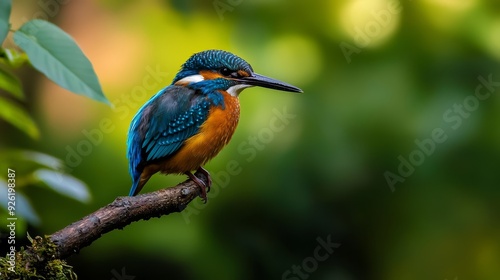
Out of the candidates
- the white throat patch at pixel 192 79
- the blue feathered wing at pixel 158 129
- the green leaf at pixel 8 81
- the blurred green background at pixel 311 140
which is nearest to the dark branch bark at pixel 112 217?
the blue feathered wing at pixel 158 129

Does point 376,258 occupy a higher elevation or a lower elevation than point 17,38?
lower

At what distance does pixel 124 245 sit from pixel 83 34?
3.66 feet

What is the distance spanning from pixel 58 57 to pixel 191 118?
844mm

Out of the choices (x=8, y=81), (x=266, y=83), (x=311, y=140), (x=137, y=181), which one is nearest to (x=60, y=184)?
(x=137, y=181)

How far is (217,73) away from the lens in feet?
6.53

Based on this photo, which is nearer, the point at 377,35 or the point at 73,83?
the point at 73,83

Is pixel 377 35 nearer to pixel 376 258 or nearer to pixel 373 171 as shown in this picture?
pixel 373 171

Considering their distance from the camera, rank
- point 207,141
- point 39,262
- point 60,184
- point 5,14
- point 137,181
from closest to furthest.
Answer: point 5,14
point 39,262
point 60,184
point 137,181
point 207,141

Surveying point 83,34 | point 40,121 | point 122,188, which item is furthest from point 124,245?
point 83,34

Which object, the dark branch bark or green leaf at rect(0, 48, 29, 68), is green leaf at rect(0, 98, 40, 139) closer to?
green leaf at rect(0, 48, 29, 68)

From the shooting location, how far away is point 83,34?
385 cm

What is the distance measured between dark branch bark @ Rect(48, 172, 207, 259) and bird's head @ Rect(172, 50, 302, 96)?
17.0 inches

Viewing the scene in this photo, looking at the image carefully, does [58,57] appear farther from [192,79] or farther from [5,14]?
[192,79]

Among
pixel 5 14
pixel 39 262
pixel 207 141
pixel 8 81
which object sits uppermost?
pixel 5 14
